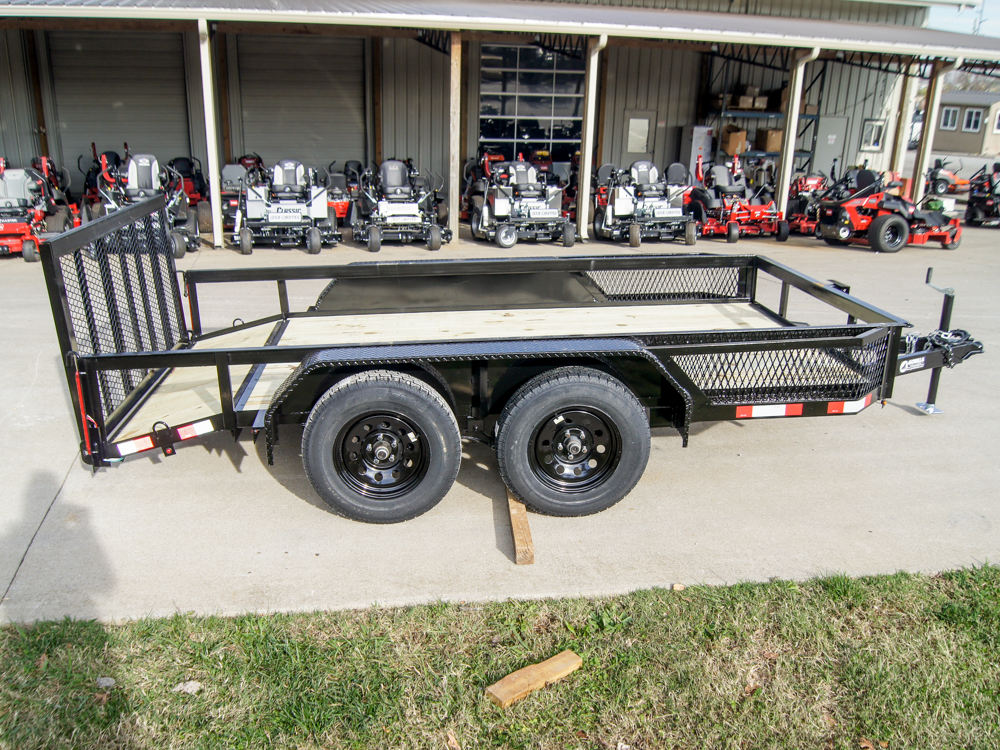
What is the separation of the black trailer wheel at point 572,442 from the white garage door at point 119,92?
1512 cm

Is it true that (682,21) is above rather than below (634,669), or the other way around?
above

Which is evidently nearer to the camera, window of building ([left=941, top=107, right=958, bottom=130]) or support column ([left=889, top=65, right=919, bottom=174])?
support column ([left=889, top=65, right=919, bottom=174])

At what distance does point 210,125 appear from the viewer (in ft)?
38.2

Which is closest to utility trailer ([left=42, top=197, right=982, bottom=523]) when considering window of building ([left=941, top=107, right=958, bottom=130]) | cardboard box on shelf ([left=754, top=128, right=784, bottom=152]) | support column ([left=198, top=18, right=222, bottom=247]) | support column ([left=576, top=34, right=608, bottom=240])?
support column ([left=198, top=18, right=222, bottom=247])

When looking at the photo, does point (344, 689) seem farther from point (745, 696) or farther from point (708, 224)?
point (708, 224)

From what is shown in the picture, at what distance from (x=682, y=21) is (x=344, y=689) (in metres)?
14.6

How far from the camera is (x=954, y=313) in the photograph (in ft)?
29.6

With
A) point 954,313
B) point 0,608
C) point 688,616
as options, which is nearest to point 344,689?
point 688,616

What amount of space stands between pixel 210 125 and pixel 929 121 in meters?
12.9

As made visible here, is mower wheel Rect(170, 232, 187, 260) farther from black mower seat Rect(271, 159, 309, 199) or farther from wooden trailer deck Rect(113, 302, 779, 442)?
wooden trailer deck Rect(113, 302, 779, 442)

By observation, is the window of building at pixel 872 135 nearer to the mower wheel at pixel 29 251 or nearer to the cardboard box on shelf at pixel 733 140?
the cardboard box on shelf at pixel 733 140

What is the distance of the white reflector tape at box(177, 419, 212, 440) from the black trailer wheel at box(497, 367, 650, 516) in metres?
1.38

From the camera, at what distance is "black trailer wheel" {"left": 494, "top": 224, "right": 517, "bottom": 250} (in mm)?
12719

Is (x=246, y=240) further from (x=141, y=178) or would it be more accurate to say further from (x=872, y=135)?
(x=872, y=135)
